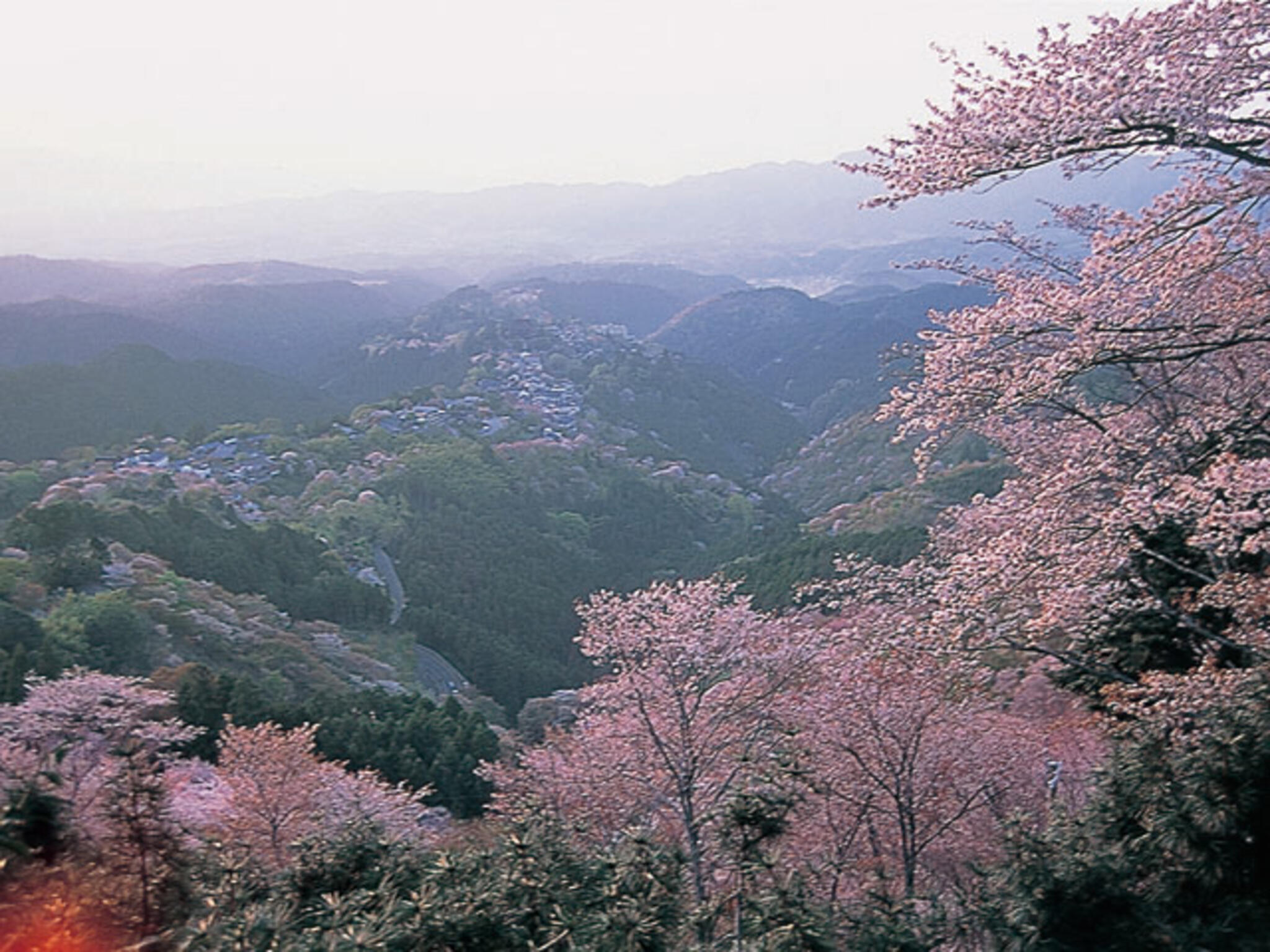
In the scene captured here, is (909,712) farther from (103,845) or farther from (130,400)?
(130,400)

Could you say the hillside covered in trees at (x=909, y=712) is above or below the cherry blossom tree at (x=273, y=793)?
above

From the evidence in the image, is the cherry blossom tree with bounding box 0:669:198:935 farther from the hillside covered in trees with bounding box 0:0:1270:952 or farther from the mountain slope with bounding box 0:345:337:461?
the mountain slope with bounding box 0:345:337:461

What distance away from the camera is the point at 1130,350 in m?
5.32

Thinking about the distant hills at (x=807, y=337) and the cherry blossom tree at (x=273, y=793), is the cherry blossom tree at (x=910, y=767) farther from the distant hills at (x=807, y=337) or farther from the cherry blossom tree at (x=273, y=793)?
the distant hills at (x=807, y=337)

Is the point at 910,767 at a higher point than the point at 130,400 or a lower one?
higher

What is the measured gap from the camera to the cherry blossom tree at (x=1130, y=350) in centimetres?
458

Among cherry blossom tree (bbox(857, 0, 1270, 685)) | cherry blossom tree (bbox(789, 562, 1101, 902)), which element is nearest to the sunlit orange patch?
cherry blossom tree (bbox(857, 0, 1270, 685))

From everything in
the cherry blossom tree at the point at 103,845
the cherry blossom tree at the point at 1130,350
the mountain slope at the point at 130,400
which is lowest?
the mountain slope at the point at 130,400

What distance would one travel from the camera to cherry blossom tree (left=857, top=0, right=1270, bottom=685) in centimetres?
458

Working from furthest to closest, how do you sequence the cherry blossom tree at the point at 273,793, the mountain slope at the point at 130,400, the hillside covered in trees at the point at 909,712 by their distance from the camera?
the mountain slope at the point at 130,400
the cherry blossom tree at the point at 273,793
the hillside covered in trees at the point at 909,712

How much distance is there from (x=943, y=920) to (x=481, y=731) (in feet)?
57.0

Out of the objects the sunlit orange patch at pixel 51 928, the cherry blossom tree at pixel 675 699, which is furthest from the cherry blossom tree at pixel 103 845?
the cherry blossom tree at pixel 675 699

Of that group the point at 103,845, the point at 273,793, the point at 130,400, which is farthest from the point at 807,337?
the point at 103,845

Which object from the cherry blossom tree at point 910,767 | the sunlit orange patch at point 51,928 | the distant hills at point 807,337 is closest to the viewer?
the sunlit orange patch at point 51,928
